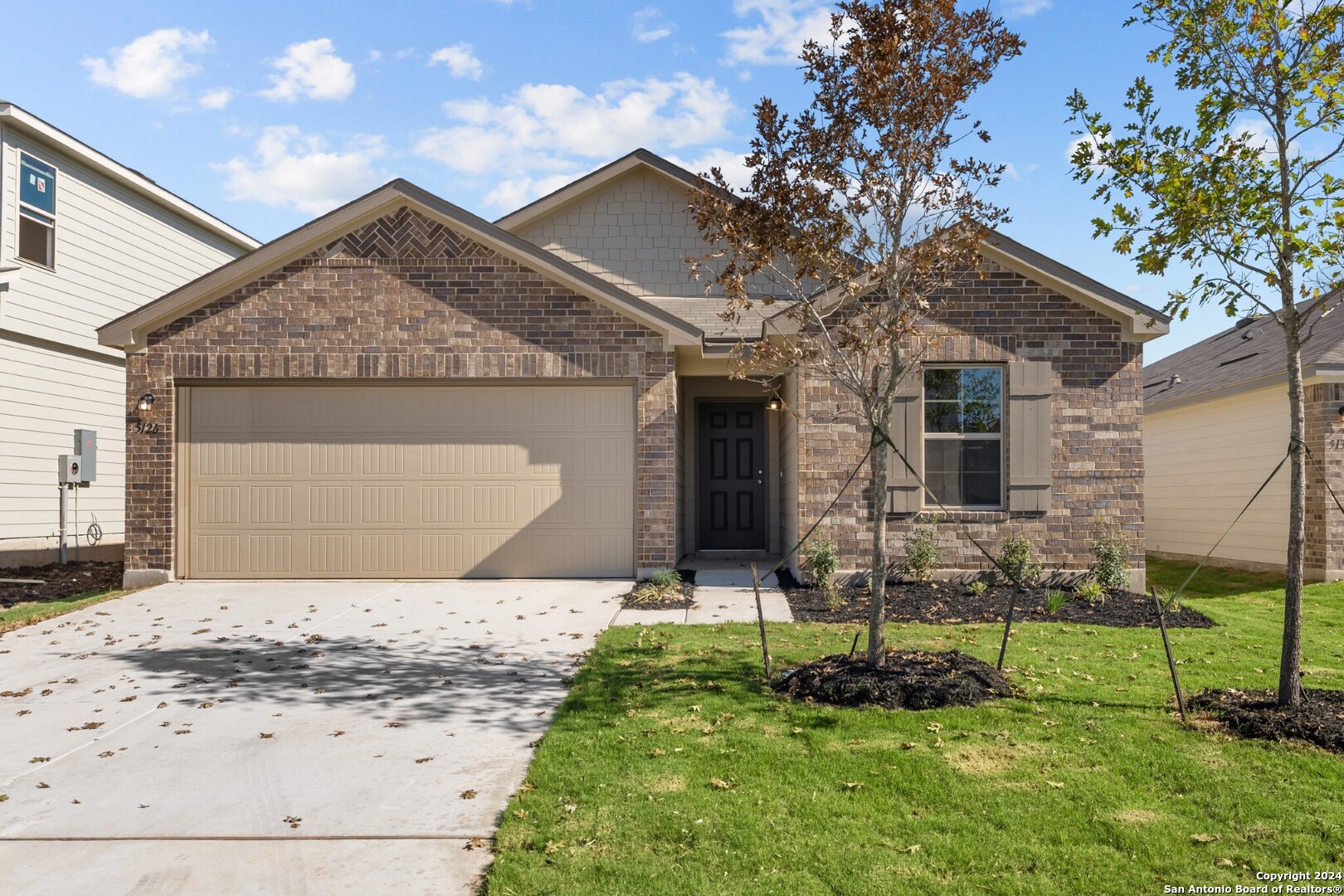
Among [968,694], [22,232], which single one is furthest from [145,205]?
[968,694]

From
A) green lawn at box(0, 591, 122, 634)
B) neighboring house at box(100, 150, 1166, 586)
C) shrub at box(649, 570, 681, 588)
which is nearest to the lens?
green lawn at box(0, 591, 122, 634)

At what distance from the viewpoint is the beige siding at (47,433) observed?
524 inches

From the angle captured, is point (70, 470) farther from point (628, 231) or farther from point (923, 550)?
point (923, 550)

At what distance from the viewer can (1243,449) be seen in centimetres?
1420

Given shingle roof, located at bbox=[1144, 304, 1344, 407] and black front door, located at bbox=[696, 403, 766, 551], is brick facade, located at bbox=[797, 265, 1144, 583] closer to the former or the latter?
shingle roof, located at bbox=[1144, 304, 1344, 407]

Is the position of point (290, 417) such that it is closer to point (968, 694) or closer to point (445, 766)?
point (445, 766)

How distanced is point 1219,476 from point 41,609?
1593 centimetres

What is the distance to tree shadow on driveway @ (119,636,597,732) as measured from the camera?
6.27m

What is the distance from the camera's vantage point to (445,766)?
510cm

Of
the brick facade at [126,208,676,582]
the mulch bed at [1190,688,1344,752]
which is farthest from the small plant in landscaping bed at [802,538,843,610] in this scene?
the mulch bed at [1190,688,1344,752]

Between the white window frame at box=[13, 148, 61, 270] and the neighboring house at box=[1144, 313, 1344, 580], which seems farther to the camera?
the white window frame at box=[13, 148, 61, 270]

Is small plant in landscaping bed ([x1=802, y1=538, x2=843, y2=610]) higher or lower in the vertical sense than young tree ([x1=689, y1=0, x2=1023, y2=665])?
lower

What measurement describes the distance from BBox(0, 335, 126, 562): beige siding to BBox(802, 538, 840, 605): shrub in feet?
36.0

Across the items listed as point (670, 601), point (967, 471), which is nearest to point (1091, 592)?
point (967, 471)
